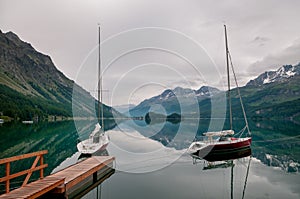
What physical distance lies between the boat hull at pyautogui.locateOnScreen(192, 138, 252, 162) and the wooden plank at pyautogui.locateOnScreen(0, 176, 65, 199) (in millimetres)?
21404

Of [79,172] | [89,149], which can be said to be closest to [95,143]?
[89,149]

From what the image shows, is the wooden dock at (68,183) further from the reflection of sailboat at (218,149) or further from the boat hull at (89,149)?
the reflection of sailboat at (218,149)

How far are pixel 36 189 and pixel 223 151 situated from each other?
2816 cm

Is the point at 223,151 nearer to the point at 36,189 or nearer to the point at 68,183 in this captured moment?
the point at 68,183

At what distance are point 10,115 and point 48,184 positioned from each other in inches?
5792

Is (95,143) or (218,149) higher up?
(95,143)

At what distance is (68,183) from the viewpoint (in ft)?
51.6

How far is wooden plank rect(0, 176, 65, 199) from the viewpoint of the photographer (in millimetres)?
12470

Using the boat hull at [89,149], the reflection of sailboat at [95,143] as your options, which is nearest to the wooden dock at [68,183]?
the boat hull at [89,149]

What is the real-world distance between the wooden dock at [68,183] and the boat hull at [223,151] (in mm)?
13657

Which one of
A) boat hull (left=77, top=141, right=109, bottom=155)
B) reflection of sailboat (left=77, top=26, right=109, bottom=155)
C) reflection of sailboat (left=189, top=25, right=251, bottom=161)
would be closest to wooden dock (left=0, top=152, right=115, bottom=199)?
boat hull (left=77, top=141, right=109, bottom=155)

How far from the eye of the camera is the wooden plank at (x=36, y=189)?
12.5 m

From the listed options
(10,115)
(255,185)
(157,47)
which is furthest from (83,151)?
(10,115)

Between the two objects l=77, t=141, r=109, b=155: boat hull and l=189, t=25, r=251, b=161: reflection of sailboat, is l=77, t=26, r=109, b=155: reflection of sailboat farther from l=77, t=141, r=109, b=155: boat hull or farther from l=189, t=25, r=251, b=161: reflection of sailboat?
l=189, t=25, r=251, b=161: reflection of sailboat
